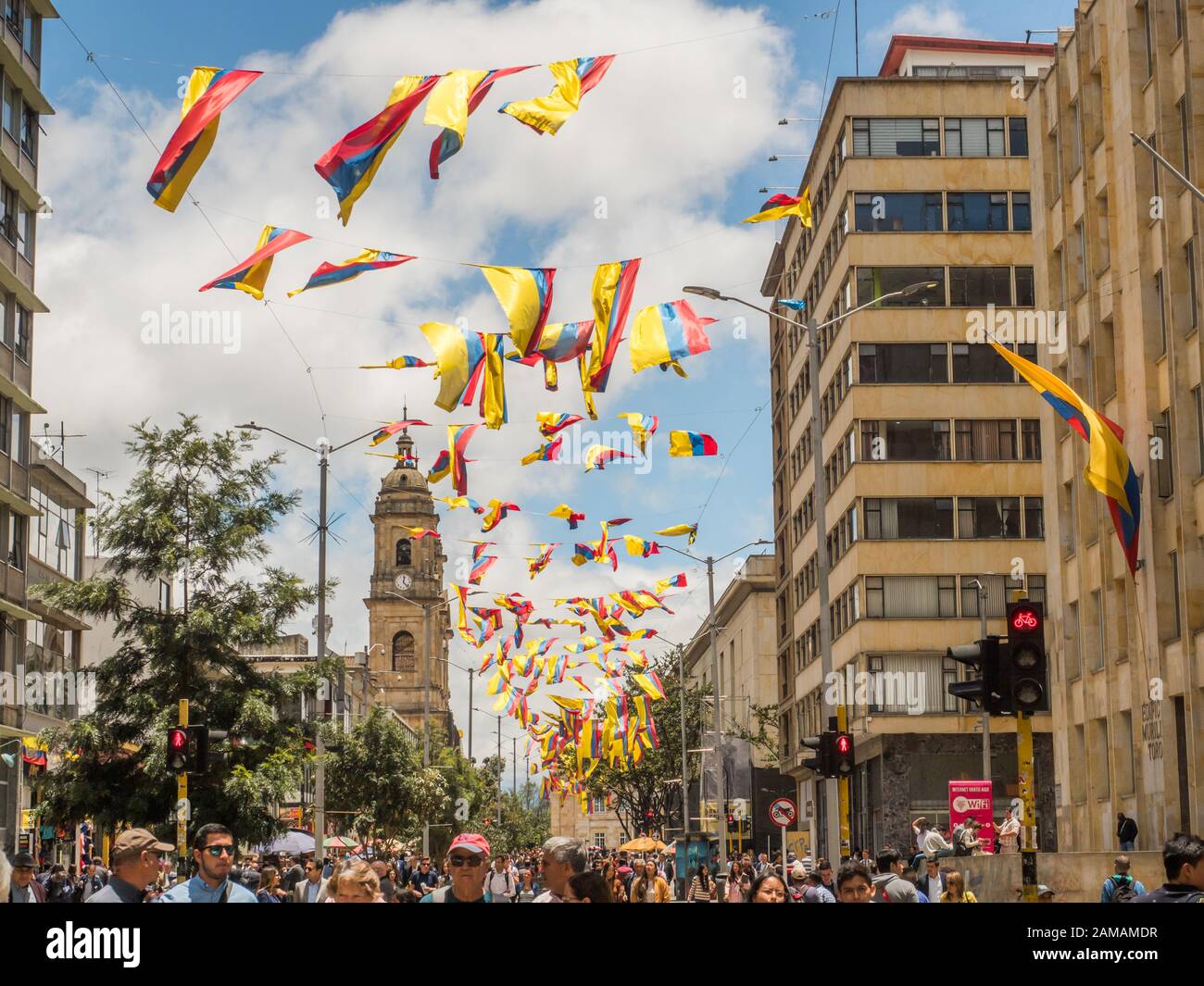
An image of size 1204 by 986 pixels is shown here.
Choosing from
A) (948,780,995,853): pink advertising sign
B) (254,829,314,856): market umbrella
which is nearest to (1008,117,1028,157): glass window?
(948,780,995,853): pink advertising sign

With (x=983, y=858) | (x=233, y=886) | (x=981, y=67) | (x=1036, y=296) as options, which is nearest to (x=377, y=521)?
(x=981, y=67)

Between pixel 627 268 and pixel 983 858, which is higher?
pixel 627 268

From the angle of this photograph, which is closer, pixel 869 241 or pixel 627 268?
pixel 627 268

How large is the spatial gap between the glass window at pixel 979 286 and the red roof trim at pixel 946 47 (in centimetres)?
1476

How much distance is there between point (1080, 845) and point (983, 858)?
11.8 meters

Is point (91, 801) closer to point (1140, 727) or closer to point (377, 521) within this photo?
point (1140, 727)

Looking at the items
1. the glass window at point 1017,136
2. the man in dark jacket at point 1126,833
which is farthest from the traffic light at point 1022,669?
the glass window at point 1017,136

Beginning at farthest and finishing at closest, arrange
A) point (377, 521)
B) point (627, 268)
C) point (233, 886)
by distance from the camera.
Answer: point (377, 521) → point (627, 268) → point (233, 886)

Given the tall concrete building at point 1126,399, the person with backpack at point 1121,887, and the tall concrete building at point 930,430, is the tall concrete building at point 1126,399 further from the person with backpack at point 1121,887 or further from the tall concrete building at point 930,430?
the person with backpack at point 1121,887

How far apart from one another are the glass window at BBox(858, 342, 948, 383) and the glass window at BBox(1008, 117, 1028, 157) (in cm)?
649

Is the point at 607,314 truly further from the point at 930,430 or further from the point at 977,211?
the point at 977,211

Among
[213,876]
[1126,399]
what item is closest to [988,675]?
[213,876]

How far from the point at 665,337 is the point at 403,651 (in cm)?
11714

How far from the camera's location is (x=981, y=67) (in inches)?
2511
